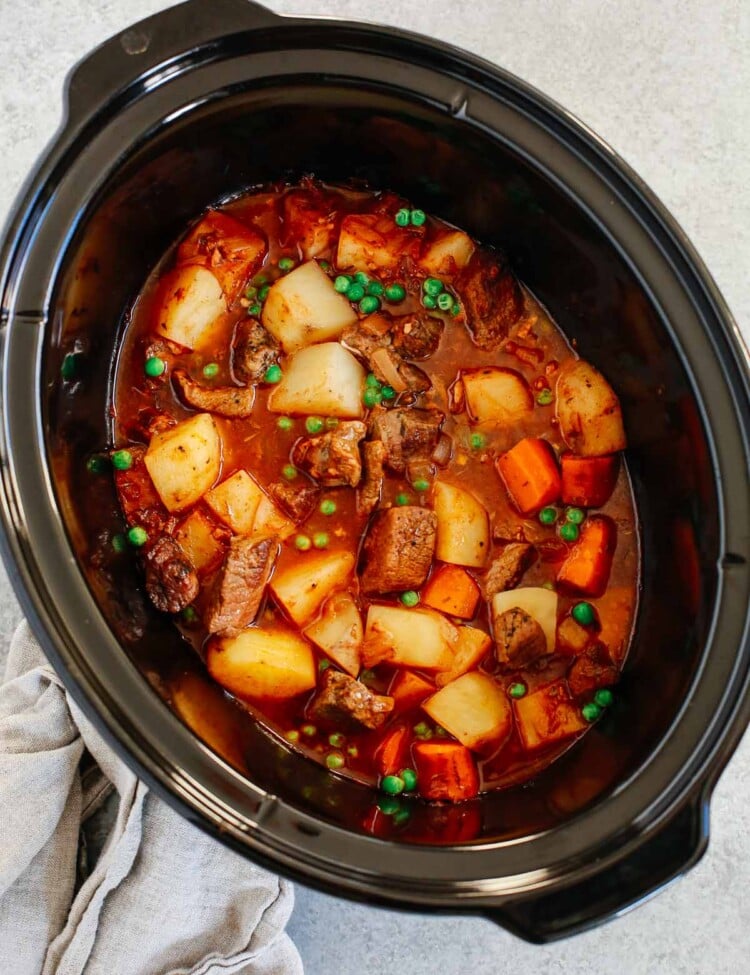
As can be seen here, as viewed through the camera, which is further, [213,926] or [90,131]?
[213,926]

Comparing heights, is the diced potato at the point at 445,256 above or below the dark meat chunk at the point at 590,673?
above

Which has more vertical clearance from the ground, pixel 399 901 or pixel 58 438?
pixel 58 438

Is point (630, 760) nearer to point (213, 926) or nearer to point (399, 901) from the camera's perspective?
point (399, 901)

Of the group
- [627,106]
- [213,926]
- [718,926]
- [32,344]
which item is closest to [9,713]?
[213,926]

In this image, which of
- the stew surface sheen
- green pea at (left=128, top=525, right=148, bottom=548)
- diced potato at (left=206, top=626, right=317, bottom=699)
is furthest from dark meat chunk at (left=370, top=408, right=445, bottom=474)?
green pea at (left=128, top=525, right=148, bottom=548)

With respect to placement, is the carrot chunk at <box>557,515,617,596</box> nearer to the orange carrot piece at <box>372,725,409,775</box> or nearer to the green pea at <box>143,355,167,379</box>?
the orange carrot piece at <box>372,725,409,775</box>

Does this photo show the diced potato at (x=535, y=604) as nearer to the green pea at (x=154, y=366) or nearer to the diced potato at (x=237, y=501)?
the diced potato at (x=237, y=501)

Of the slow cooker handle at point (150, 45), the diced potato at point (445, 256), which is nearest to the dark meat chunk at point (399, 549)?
the diced potato at point (445, 256)

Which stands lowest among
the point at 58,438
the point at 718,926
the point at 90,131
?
the point at 718,926
